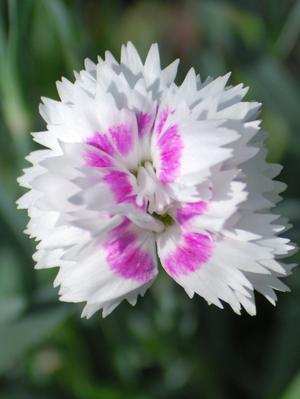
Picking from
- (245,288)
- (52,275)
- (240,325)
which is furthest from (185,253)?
(240,325)

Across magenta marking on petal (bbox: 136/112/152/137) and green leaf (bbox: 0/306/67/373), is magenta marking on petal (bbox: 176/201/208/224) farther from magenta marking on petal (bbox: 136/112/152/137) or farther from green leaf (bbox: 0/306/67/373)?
green leaf (bbox: 0/306/67/373)

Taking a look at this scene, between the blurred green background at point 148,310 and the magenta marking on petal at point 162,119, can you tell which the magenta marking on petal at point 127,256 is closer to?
the magenta marking on petal at point 162,119

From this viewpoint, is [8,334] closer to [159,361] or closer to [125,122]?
[159,361]

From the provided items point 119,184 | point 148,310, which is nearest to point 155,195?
point 119,184

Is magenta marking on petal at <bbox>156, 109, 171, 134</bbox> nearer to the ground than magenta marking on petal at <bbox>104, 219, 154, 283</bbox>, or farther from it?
farther from it

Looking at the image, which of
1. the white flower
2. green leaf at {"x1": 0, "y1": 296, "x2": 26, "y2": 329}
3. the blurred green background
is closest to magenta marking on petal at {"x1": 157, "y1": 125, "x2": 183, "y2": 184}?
the white flower

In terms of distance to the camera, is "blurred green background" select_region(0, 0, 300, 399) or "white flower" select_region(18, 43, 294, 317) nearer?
"white flower" select_region(18, 43, 294, 317)

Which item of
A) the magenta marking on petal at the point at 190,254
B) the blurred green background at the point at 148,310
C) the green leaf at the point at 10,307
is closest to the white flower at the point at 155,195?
the magenta marking on petal at the point at 190,254

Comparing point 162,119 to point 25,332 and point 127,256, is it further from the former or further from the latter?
point 25,332
